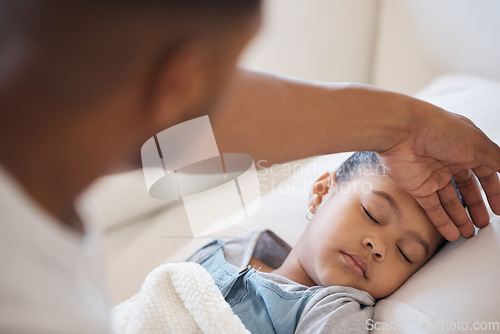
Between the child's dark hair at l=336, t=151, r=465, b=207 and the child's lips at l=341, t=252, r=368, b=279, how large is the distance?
0.60 feet

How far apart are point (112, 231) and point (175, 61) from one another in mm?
1265

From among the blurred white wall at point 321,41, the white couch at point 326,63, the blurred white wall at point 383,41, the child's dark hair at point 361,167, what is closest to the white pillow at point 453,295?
the child's dark hair at point 361,167

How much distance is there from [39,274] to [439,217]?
0.76 metres

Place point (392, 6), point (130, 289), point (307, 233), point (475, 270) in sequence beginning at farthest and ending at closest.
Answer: point (392, 6) → point (130, 289) → point (307, 233) → point (475, 270)

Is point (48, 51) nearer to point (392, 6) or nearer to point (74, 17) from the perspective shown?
point (74, 17)

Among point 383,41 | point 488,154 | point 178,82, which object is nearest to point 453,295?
point 488,154

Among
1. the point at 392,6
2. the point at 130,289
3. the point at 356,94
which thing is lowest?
the point at 130,289

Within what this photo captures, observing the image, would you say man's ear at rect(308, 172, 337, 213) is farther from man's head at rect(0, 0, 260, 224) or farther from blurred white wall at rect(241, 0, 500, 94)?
man's head at rect(0, 0, 260, 224)

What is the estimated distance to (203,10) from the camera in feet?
1.25

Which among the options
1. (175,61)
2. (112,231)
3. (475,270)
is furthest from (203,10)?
(112,231)

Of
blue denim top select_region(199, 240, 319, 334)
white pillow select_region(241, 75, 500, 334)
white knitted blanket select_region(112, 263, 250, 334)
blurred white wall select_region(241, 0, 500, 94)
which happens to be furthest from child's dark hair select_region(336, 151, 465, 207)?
blurred white wall select_region(241, 0, 500, 94)

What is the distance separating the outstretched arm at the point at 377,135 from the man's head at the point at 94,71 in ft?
1.13

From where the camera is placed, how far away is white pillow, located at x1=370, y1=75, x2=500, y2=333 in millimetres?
781

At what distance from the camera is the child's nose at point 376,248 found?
921 mm
